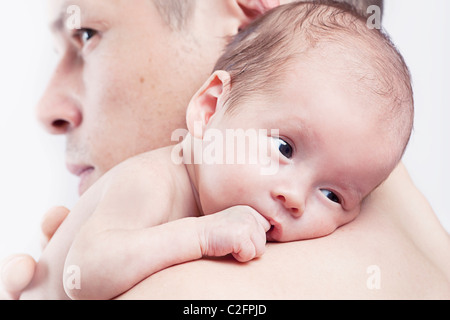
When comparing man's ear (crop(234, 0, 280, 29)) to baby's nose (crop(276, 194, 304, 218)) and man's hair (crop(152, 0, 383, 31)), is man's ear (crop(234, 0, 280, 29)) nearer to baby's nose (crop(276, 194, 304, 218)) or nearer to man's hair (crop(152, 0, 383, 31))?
man's hair (crop(152, 0, 383, 31))

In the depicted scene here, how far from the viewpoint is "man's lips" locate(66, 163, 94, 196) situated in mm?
1866

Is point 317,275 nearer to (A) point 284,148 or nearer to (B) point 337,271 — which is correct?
(B) point 337,271

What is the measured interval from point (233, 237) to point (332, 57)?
47 centimetres

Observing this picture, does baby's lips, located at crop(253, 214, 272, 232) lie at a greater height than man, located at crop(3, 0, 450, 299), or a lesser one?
lesser

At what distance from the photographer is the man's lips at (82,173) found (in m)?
1.87

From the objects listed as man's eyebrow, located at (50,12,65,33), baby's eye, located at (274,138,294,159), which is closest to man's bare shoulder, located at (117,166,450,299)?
baby's eye, located at (274,138,294,159)

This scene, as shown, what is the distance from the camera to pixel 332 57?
1.27 metres

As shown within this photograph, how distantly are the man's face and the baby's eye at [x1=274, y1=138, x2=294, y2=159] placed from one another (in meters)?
0.56

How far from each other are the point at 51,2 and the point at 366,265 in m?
1.40

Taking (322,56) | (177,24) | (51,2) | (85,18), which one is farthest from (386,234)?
(51,2)

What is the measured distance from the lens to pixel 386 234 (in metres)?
1.31
